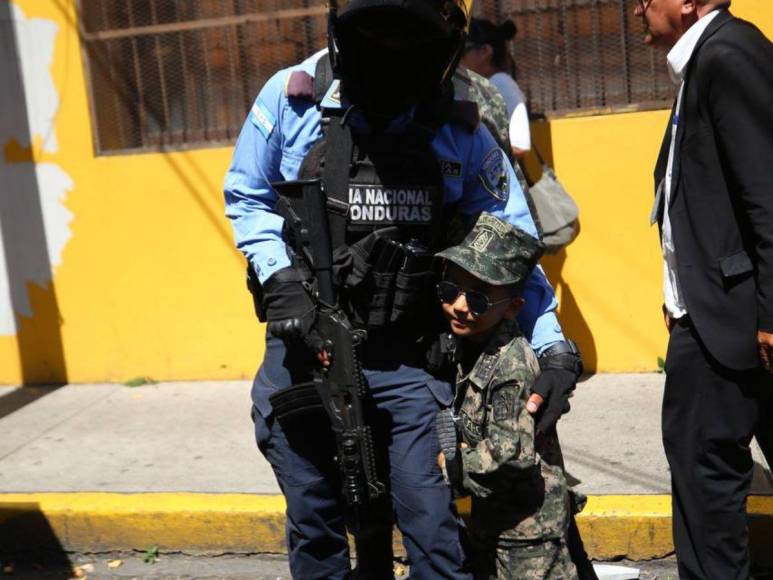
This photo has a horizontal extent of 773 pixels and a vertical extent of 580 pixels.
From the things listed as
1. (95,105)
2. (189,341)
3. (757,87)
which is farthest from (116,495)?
(757,87)

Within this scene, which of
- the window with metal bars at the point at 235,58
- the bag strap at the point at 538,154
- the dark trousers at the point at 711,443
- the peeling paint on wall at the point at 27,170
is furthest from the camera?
the peeling paint on wall at the point at 27,170

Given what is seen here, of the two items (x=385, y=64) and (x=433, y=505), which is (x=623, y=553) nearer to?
(x=433, y=505)

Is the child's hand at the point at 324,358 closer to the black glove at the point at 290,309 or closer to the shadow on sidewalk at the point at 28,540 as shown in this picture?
the black glove at the point at 290,309

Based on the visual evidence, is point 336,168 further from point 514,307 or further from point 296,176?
point 514,307

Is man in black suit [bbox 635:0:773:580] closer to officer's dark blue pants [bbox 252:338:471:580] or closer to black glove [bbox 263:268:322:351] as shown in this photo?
officer's dark blue pants [bbox 252:338:471:580]

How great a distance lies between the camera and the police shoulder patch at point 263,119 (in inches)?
120

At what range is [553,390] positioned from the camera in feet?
9.68

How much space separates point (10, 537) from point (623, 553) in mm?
2561

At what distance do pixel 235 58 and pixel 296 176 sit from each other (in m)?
3.10

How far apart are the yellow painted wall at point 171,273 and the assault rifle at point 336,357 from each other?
296 centimetres

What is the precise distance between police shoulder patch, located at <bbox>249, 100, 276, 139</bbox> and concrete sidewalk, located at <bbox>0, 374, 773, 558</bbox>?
6.27ft

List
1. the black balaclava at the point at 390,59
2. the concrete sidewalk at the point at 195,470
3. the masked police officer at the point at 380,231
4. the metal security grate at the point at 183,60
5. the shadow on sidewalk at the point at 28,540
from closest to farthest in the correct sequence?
the black balaclava at the point at 390,59
the masked police officer at the point at 380,231
the concrete sidewalk at the point at 195,470
the shadow on sidewalk at the point at 28,540
the metal security grate at the point at 183,60

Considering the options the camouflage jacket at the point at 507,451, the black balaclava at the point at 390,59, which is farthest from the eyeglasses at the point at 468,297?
the black balaclava at the point at 390,59

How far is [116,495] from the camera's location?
471cm
